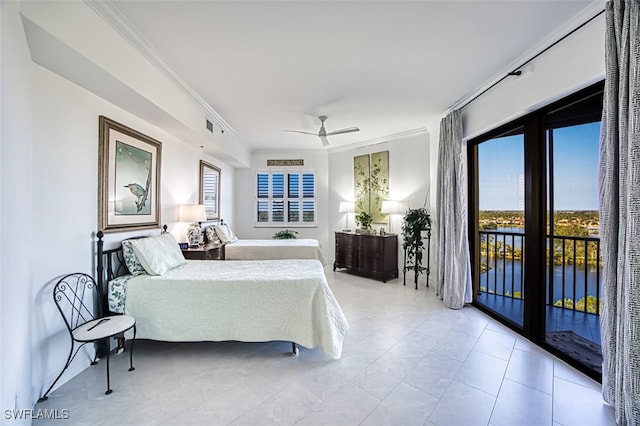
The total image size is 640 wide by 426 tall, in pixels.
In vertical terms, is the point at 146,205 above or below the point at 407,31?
below

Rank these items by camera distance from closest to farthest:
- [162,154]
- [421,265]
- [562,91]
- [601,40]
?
[601,40]
[562,91]
[162,154]
[421,265]

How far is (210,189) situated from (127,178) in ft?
7.59

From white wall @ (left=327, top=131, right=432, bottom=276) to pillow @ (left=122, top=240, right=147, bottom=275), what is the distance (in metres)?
4.50

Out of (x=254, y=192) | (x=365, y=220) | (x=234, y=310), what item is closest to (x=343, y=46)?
(x=234, y=310)

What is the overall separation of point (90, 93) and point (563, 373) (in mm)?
4803

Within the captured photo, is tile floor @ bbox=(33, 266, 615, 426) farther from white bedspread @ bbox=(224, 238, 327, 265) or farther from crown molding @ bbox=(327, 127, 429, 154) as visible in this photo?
crown molding @ bbox=(327, 127, 429, 154)

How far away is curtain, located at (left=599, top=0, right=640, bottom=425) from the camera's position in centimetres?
156

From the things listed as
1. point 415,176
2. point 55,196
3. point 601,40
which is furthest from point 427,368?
point 415,176

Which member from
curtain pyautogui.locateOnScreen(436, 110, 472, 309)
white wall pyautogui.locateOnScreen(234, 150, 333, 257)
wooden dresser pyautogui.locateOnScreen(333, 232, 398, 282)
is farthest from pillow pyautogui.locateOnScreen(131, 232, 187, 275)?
white wall pyautogui.locateOnScreen(234, 150, 333, 257)

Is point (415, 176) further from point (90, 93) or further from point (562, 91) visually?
point (90, 93)

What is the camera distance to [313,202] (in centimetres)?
690

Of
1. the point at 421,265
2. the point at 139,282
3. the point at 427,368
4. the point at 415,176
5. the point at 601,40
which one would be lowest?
the point at 427,368

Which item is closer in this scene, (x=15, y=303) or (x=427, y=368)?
(x=15, y=303)

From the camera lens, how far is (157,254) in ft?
9.20
